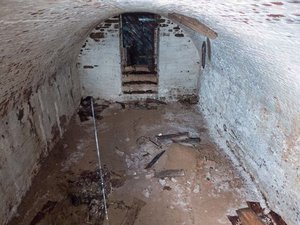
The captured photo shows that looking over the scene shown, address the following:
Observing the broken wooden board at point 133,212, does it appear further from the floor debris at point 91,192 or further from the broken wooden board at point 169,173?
the broken wooden board at point 169,173

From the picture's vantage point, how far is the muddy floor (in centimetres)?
380

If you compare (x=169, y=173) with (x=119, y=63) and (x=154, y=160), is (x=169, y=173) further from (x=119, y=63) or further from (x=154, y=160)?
(x=119, y=63)

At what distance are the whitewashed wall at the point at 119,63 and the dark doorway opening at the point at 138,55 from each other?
5.7 inches

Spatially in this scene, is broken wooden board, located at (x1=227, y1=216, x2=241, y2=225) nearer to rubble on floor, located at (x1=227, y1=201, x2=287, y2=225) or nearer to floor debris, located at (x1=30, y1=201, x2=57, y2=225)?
rubble on floor, located at (x1=227, y1=201, x2=287, y2=225)

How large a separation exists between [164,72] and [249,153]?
3.15 metres

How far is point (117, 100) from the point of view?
713cm

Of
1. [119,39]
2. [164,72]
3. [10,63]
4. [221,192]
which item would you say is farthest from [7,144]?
[164,72]

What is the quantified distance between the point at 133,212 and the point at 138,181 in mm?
657

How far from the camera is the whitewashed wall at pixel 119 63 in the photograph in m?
6.43

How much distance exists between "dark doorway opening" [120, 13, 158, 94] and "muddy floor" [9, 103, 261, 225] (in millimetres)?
1302

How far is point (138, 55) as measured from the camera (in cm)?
701

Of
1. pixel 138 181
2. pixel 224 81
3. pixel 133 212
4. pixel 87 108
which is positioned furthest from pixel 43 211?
pixel 224 81

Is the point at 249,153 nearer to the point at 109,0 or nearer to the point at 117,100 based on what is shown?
the point at 109,0

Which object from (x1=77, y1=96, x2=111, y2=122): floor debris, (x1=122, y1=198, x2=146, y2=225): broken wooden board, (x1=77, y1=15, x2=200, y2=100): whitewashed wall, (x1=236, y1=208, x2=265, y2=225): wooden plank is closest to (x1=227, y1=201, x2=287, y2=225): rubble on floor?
(x1=236, y1=208, x2=265, y2=225): wooden plank
